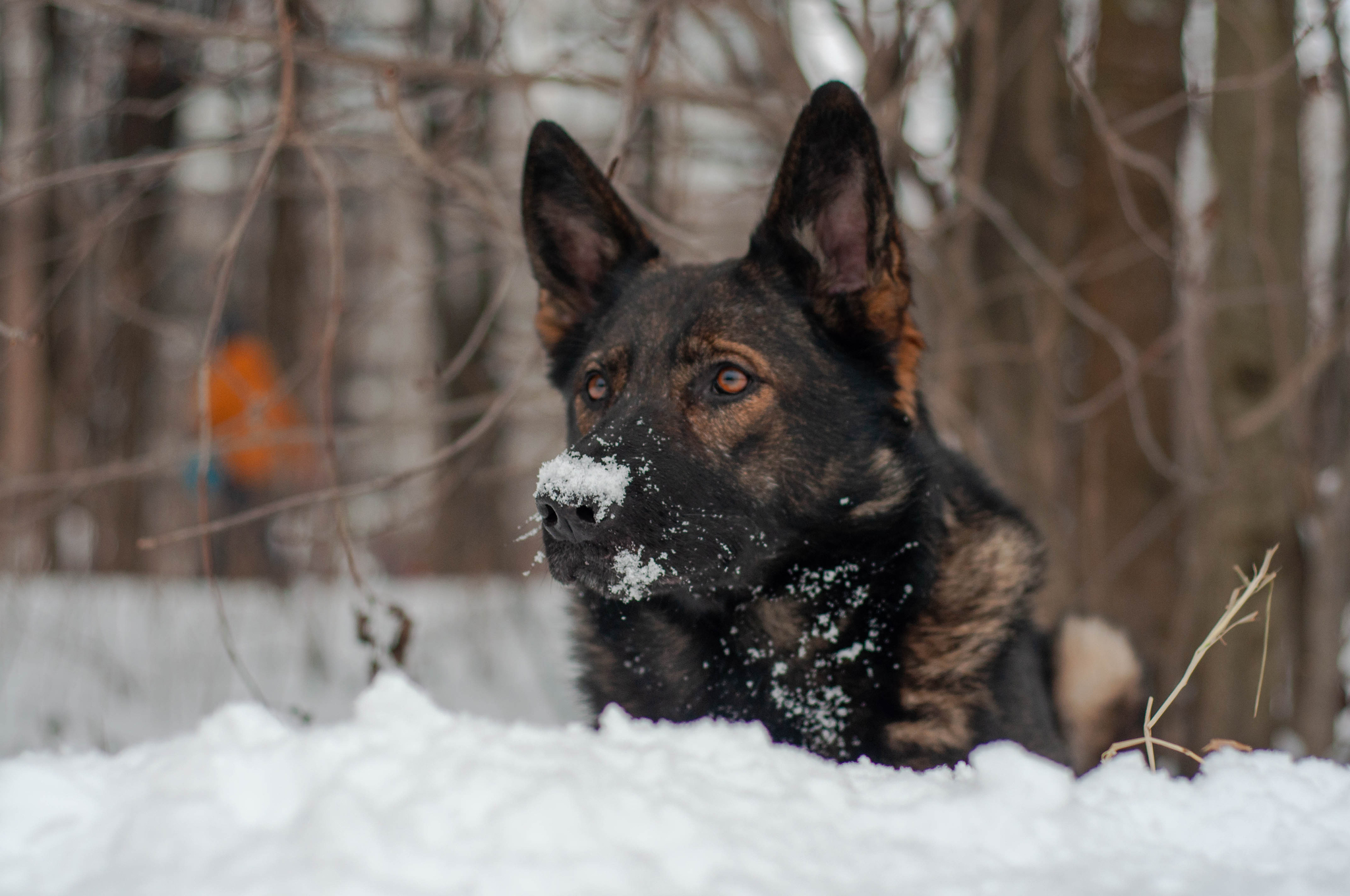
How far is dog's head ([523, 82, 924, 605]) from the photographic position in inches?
98.9

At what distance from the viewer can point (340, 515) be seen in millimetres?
3033

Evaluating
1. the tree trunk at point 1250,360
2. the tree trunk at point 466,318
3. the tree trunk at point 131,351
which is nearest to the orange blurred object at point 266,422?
the tree trunk at point 131,351

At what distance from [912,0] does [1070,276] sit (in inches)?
68.3

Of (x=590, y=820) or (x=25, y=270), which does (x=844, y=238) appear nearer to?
(x=590, y=820)

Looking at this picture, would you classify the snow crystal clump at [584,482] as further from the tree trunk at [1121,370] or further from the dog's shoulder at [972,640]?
the tree trunk at [1121,370]

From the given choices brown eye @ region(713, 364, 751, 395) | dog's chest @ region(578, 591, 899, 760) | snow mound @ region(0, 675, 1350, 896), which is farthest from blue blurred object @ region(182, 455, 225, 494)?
snow mound @ region(0, 675, 1350, 896)

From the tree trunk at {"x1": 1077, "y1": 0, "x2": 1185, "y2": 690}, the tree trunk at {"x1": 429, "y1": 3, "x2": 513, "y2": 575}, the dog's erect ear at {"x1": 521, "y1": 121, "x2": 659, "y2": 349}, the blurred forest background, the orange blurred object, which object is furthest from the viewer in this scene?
the orange blurred object

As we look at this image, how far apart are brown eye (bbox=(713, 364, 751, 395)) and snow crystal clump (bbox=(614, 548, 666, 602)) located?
598mm

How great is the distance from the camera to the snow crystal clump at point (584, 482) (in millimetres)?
2316

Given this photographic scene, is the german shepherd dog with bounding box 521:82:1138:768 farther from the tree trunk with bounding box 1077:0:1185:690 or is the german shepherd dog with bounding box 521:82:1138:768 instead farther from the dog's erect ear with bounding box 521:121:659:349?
the tree trunk with bounding box 1077:0:1185:690

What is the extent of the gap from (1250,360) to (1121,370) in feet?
4.05

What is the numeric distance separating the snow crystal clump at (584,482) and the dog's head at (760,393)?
1 centimetres

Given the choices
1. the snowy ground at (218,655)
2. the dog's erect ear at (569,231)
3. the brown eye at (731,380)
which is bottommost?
the snowy ground at (218,655)

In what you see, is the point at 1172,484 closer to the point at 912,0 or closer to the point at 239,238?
the point at 912,0
